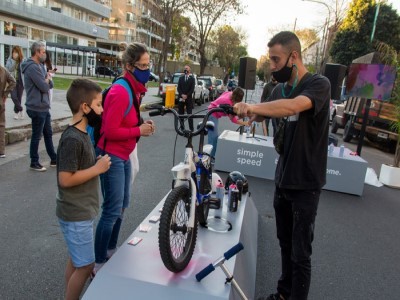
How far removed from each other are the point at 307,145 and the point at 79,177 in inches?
62.1

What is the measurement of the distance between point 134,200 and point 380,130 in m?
9.96

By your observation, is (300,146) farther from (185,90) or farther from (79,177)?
(185,90)

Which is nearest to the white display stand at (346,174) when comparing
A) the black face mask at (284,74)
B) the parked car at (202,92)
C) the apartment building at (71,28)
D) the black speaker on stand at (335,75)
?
the black speaker on stand at (335,75)

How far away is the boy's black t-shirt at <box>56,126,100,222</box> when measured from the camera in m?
2.27

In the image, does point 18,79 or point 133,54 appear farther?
point 18,79

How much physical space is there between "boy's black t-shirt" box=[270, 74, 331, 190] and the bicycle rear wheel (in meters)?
0.78

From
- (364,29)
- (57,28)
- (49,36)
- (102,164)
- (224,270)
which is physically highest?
(364,29)

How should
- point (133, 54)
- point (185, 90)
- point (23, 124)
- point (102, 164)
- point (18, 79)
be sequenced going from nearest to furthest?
1. point (102, 164)
2. point (133, 54)
3. point (23, 124)
4. point (18, 79)
5. point (185, 90)

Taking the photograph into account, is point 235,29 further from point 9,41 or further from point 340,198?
point 340,198

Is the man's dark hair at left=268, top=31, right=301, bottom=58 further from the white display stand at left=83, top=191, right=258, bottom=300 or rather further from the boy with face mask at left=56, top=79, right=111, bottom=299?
the white display stand at left=83, top=191, right=258, bottom=300

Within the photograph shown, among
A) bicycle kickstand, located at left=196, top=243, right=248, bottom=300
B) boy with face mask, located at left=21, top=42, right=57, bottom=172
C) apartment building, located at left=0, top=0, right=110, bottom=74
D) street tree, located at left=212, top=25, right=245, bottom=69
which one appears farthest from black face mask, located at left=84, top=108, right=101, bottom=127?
street tree, located at left=212, top=25, right=245, bottom=69

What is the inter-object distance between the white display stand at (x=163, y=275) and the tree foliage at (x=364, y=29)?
31.6 metres

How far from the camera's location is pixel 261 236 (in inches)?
178

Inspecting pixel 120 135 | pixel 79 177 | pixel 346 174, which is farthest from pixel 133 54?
pixel 346 174
